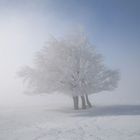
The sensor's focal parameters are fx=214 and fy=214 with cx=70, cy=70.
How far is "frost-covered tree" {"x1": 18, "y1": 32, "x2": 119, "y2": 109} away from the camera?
29844mm

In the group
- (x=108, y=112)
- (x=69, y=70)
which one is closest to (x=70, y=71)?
(x=69, y=70)

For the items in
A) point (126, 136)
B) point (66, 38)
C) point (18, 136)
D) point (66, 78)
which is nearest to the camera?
point (126, 136)

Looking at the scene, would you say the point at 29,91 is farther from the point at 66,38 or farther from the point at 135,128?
the point at 135,128

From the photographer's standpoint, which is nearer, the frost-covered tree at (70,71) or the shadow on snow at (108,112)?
the shadow on snow at (108,112)

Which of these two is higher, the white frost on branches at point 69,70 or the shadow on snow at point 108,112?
the white frost on branches at point 69,70

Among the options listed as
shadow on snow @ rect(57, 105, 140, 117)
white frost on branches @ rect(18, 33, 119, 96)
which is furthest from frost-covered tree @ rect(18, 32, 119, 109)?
shadow on snow @ rect(57, 105, 140, 117)

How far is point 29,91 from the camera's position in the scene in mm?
31219

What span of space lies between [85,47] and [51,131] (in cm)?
2038

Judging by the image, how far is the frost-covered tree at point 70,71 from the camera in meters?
29.8

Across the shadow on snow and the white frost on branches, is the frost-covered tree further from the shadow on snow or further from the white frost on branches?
the shadow on snow

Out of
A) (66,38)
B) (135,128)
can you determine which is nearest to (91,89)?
(66,38)

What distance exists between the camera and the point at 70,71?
29.8 meters

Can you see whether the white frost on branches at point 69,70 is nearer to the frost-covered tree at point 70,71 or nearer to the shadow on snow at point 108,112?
the frost-covered tree at point 70,71

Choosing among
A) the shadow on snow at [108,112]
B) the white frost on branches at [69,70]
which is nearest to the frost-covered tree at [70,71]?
the white frost on branches at [69,70]
